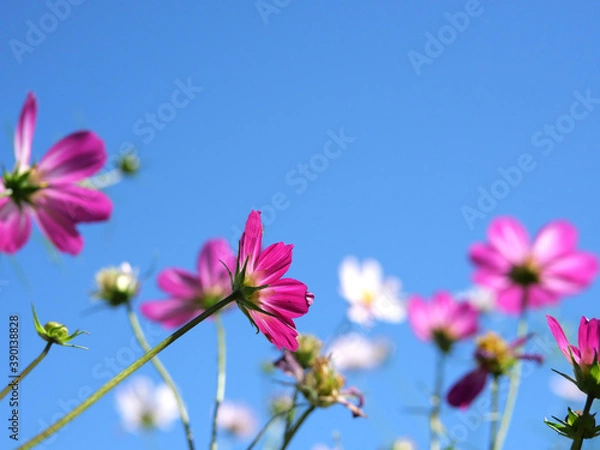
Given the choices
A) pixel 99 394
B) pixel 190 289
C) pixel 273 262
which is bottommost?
pixel 99 394

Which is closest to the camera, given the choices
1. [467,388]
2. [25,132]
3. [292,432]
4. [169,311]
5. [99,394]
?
[99,394]

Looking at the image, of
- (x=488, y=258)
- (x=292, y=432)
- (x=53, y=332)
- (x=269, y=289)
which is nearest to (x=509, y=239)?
(x=488, y=258)

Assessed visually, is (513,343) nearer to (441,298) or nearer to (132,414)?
(441,298)

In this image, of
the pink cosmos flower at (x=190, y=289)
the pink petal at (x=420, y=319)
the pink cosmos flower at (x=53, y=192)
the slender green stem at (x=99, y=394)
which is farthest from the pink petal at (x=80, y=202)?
the pink petal at (x=420, y=319)

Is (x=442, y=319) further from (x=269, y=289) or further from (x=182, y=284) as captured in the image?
(x=269, y=289)

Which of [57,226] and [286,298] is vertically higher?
[57,226]
